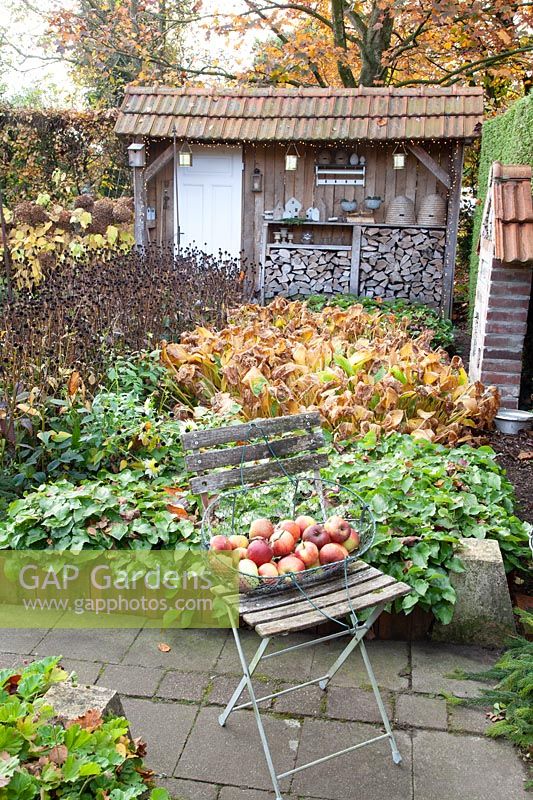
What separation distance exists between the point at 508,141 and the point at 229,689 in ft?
18.9

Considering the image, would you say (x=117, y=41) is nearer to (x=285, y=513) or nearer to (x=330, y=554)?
(x=285, y=513)

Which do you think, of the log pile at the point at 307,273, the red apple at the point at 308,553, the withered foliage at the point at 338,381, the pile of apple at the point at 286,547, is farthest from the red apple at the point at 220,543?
the log pile at the point at 307,273

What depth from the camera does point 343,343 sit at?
6328 mm

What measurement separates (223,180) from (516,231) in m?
6.88

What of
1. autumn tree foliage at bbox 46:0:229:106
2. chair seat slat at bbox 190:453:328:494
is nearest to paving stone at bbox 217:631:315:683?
chair seat slat at bbox 190:453:328:494

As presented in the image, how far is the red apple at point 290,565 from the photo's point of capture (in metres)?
2.70

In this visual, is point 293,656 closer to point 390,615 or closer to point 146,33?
point 390,615

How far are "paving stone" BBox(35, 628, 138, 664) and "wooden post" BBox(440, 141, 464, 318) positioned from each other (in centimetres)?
779

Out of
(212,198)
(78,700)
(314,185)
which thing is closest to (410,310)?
(314,185)

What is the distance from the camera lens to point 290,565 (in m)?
2.71

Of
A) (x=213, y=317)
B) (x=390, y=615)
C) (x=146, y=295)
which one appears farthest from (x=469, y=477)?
(x=213, y=317)

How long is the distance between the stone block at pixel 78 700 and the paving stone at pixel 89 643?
113 centimetres

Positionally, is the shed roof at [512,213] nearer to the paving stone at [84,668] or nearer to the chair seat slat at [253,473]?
the chair seat slat at [253,473]

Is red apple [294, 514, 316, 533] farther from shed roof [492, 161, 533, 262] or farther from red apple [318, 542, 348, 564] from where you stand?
shed roof [492, 161, 533, 262]
